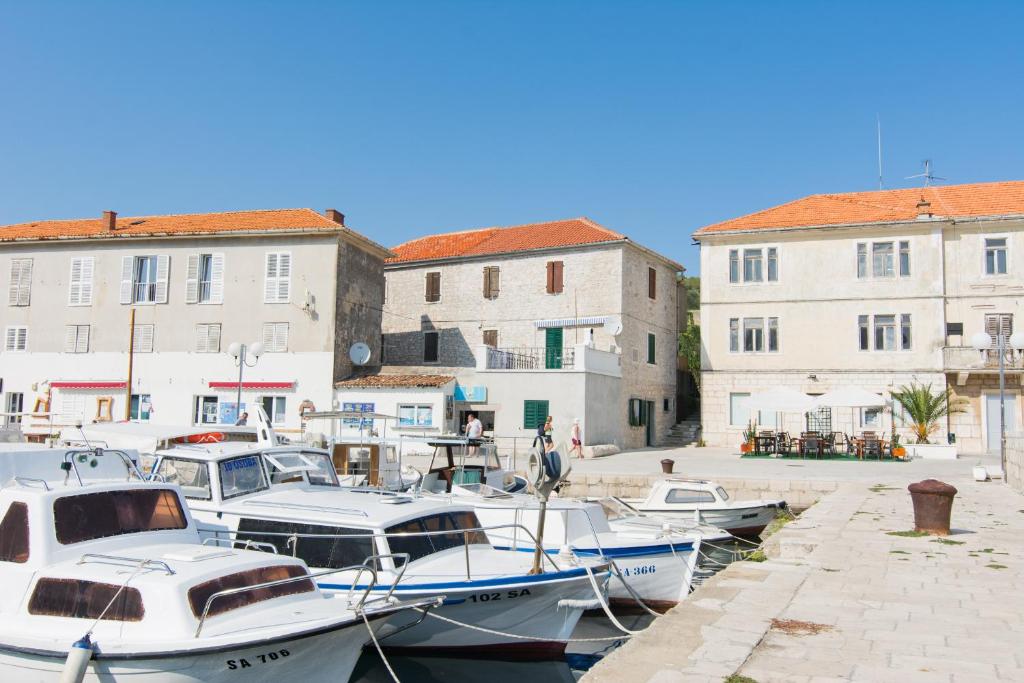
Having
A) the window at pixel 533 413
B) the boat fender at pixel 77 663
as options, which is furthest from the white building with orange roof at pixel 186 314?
the boat fender at pixel 77 663

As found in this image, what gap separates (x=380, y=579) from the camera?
8805mm

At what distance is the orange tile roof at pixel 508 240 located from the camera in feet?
117

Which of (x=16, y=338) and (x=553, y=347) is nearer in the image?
(x=553, y=347)

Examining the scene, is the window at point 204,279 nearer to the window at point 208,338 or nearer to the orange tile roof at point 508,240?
the window at point 208,338

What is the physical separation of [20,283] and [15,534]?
33.2 m

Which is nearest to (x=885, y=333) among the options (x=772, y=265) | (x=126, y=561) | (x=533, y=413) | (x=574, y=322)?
(x=772, y=265)

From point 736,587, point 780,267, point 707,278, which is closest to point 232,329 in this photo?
point 707,278

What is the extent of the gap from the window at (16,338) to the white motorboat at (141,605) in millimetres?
31720

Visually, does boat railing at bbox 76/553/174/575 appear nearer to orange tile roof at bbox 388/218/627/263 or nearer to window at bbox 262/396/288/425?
window at bbox 262/396/288/425

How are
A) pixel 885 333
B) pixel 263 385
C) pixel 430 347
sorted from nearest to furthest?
pixel 263 385, pixel 885 333, pixel 430 347


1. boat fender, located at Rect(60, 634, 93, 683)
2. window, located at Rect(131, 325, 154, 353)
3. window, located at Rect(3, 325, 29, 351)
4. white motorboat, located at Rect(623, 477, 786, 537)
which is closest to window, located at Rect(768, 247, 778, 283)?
white motorboat, located at Rect(623, 477, 786, 537)

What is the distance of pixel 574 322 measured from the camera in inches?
1371

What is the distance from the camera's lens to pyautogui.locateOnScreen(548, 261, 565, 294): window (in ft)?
116

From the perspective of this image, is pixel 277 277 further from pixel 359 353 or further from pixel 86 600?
pixel 86 600
